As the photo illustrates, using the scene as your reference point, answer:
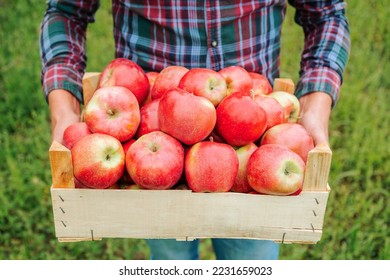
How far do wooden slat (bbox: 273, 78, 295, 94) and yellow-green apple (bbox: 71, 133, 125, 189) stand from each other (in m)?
0.57

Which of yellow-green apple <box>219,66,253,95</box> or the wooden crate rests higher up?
yellow-green apple <box>219,66,253,95</box>

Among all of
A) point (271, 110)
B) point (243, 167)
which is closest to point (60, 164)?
point (243, 167)

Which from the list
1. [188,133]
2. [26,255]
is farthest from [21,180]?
[188,133]

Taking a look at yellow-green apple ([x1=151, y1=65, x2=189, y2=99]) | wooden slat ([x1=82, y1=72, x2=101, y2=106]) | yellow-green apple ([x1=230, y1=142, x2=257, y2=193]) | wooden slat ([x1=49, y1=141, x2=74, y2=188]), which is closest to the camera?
wooden slat ([x1=49, y1=141, x2=74, y2=188])

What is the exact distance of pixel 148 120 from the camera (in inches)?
50.0

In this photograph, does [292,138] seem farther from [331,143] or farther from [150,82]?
[331,143]

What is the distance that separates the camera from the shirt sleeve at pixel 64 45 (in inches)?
61.8

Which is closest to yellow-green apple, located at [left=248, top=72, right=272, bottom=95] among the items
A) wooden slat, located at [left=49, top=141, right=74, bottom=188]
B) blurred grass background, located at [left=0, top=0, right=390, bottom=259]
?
wooden slat, located at [left=49, top=141, right=74, bottom=188]

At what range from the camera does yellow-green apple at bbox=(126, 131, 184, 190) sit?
1.14 m

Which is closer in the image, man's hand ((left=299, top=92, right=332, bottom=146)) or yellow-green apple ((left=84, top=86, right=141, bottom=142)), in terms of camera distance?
yellow-green apple ((left=84, top=86, right=141, bottom=142))

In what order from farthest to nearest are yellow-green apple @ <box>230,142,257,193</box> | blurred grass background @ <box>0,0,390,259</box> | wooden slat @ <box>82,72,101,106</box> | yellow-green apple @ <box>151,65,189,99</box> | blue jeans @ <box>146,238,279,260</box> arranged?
blurred grass background @ <box>0,0,390,259</box>
blue jeans @ <box>146,238,279,260</box>
wooden slat @ <box>82,72,101,106</box>
yellow-green apple @ <box>151,65,189,99</box>
yellow-green apple @ <box>230,142,257,193</box>

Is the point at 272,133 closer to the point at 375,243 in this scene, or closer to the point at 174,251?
the point at 174,251

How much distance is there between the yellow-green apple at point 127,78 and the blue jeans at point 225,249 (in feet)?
1.93

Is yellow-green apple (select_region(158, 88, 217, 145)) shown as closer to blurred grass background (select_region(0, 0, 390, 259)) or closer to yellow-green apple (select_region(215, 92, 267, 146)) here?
yellow-green apple (select_region(215, 92, 267, 146))
